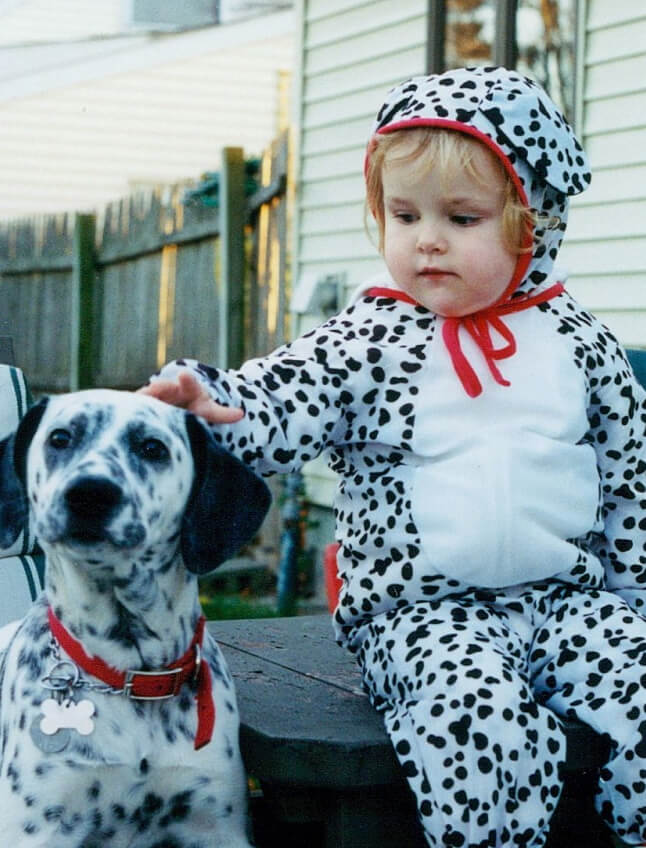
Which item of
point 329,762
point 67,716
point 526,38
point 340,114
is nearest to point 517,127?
point 329,762

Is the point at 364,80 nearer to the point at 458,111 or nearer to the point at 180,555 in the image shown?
the point at 458,111

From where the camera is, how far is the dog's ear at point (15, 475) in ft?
7.09

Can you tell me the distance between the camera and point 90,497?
75.5 inches

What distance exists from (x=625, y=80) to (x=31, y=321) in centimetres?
771

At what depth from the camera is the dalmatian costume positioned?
2.39 m

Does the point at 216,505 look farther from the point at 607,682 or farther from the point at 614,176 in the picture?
the point at 614,176

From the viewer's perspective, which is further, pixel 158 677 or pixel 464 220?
pixel 464 220

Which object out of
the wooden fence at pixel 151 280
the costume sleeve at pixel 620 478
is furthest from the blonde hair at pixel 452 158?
the wooden fence at pixel 151 280

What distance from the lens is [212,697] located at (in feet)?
7.29

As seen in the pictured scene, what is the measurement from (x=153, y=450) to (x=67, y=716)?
41 centimetres

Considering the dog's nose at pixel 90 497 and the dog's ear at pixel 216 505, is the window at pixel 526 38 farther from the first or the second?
the dog's nose at pixel 90 497

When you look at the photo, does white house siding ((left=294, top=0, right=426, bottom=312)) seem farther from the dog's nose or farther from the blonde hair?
the dog's nose

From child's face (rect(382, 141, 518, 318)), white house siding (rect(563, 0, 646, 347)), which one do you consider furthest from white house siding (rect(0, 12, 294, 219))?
child's face (rect(382, 141, 518, 318))

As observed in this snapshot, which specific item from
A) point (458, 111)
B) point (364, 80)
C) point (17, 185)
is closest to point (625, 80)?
point (364, 80)
